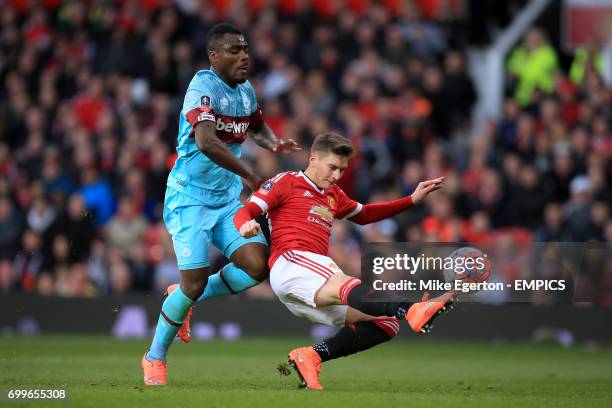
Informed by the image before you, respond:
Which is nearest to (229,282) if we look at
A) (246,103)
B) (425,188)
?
(246,103)

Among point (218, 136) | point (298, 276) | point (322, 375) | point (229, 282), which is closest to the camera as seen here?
point (298, 276)

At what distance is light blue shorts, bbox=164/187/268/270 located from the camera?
30.7ft

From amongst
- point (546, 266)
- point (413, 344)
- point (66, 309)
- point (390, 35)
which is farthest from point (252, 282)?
point (390, 35)

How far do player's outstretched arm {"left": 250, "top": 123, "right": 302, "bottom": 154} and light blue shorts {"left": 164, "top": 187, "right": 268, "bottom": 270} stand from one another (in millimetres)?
586

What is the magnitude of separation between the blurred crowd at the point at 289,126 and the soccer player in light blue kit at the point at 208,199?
6360 millimetres

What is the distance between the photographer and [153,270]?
16.9m

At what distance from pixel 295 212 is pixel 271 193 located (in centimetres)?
23

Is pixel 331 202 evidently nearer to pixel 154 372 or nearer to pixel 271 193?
pixel 271 193

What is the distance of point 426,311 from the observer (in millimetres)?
8336

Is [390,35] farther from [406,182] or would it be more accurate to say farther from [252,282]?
[252,282]

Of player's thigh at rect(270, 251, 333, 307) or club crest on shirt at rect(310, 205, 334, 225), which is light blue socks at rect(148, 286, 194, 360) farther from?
club crest on shirt at rect(310, 205, 334, 225)

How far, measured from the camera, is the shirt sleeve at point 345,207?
938 centimetres

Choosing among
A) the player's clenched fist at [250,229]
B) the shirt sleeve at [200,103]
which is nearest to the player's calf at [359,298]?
the player's clenched fist at [250,229]

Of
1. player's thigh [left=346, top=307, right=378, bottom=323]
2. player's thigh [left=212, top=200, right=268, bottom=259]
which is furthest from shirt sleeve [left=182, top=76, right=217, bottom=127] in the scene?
player's thigh [left=346, top=307, right=378, bottom=323]
